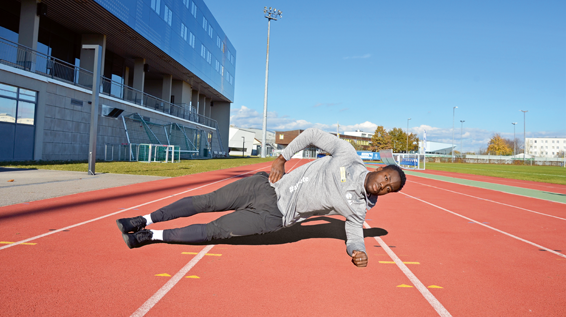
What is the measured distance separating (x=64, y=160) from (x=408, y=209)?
777 inches

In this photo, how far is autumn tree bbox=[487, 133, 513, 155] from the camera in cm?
9506

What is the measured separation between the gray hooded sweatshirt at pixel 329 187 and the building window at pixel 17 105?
1784 cm

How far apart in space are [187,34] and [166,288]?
114ft

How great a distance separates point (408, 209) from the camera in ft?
27.3

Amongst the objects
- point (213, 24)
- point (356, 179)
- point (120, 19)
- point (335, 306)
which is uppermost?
point (213, 24)

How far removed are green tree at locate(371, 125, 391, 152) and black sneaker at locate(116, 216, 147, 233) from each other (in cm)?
8181

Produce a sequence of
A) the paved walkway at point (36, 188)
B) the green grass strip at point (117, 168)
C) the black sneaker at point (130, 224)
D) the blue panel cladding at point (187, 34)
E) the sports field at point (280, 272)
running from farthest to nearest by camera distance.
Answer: the blue panel cladding at point (187, 34) < the green grass strip at point (117, 168) < the paved walkway at point (36, 188) < the black sneaker at point (130, 224) < the sports field at point (280, 272)

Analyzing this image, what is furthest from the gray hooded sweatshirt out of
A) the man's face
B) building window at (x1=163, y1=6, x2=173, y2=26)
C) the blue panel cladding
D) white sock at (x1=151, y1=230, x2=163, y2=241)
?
building window at (x1=163, y1=6, x2=173, y2=26)

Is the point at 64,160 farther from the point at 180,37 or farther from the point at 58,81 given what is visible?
the point at 180,37

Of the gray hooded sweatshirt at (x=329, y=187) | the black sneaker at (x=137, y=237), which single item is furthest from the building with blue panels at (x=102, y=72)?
the gray hooded sweatshirt at (x=329, y=187)

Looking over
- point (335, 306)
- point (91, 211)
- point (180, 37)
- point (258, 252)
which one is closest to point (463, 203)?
point (258, 252)

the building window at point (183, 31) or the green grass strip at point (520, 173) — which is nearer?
the green grass strip at point (520, 173)

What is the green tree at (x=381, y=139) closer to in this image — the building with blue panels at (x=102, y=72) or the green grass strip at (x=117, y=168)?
the building with blue panels at (x=102, y=72)

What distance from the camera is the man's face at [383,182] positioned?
3.24 m
